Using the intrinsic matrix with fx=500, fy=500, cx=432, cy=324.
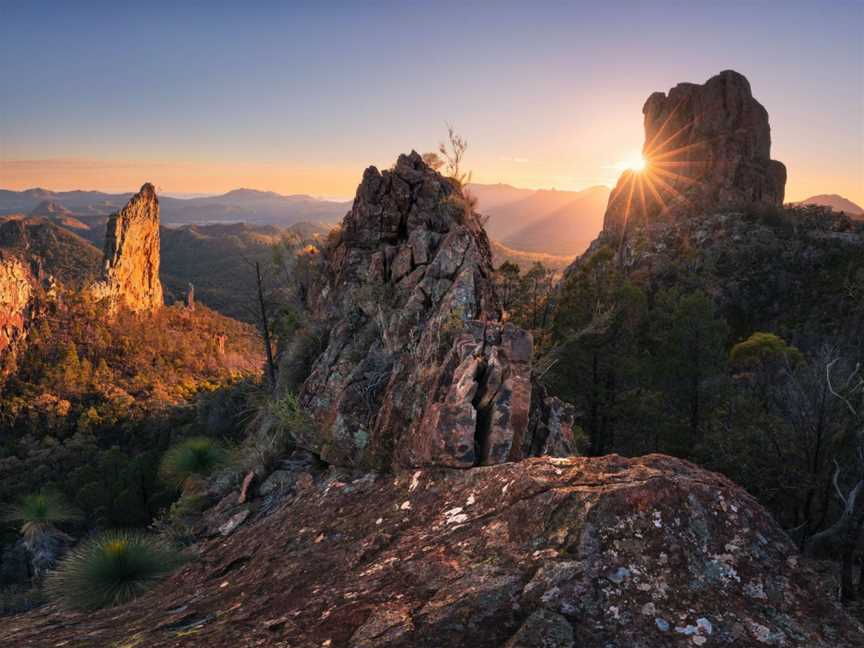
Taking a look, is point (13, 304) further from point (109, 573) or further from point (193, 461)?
point (109, 573)

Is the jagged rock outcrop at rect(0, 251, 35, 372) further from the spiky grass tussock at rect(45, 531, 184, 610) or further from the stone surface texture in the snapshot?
the spiky grass tussock at rect(45, 531, 184, 610)

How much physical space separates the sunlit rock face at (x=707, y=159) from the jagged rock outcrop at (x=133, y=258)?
385 feet

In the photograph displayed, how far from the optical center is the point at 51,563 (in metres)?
21.8

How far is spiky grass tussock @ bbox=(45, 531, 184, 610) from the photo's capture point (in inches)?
265

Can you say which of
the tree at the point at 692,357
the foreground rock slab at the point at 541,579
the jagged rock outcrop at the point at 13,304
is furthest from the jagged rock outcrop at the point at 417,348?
the jagged rock outcrop at the point at 13,304

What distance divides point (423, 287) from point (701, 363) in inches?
520

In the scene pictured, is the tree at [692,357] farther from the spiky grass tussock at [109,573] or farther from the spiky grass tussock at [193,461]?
the spiky grass tussock at [109,573]

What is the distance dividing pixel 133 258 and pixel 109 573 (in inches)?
6026

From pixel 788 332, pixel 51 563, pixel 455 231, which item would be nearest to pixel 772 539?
pixel 455 231

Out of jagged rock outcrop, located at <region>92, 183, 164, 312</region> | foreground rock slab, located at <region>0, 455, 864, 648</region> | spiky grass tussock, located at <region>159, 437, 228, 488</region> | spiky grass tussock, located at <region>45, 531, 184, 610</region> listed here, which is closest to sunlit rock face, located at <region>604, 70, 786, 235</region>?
spiky grass tussock, located at <region>159, 437, 228, 488</region>

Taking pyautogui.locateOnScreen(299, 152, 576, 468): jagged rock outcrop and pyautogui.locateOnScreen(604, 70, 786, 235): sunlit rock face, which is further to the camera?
pyautogui.locateOnScreen(604, 70, 786, 235): sunlit rock face

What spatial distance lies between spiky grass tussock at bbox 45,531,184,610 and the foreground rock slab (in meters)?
1.24

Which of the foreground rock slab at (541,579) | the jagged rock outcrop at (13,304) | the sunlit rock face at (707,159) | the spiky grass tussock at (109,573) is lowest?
the jagged rock outcrop at (13,304)

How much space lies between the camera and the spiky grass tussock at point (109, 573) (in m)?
6.72
